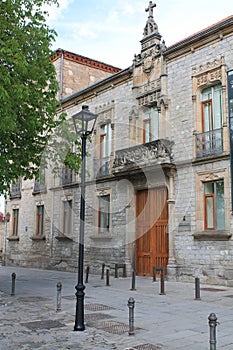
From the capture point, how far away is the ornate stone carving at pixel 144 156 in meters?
16.8

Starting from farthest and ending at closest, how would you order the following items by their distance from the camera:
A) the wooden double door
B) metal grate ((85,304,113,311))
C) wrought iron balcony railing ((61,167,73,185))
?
wrought iron balcony railing ((61,167,73,185))
the wooden double door
metal grate ((85,304,113,311))

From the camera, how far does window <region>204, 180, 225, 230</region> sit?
15.0 metres

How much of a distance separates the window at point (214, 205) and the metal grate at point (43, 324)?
333 inches

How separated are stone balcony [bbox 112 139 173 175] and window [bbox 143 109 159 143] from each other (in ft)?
3.47

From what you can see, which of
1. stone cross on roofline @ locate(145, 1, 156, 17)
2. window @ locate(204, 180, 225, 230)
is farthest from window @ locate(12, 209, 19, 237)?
window @ locate(204, 180, 225, 230)

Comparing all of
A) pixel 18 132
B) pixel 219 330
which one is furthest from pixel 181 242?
pixel 219 330

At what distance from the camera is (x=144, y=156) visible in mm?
17578

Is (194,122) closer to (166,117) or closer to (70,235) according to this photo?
(166,117)

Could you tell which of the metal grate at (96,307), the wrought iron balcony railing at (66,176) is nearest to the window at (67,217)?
the wrought iron balcony railing at (66,176)

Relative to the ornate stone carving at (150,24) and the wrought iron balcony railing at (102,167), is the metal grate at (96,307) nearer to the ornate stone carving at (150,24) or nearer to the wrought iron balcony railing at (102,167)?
the wrought iron balcony railing at (102,167)

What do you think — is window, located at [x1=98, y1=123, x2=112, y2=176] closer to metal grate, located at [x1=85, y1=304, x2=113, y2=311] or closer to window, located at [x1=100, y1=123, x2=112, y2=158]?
window, located at [x1=100, y1=123, x2=112, y2=158]

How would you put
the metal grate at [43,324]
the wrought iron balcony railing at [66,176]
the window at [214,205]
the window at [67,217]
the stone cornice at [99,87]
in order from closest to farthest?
1. the metal grate at [43,324]
2. the window at [214,205]
3. the stone cornice at [99,87]
4. the window at [67,217]
5. the wrought iron balcony railing at [66,176]

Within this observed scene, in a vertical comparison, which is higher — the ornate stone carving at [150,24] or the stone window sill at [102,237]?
the ornate stone carving at [150,24]

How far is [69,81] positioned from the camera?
88.6ft
